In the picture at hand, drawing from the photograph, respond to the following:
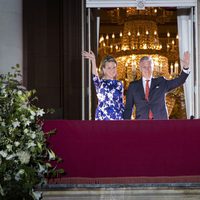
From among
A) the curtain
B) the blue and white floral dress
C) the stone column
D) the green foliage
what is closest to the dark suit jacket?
the blue and white floral dress

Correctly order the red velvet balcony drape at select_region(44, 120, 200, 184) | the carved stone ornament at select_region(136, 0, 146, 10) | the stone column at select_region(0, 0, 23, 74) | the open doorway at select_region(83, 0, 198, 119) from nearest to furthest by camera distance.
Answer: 1. the red velvet balcony drape at select_region(44, 120, 200, 184)
2. the stone column at select_region(0, 0, 23, 74)
3. the carved stone ornament at select_region(136, 0, 146, 10)
4. the open doorway at select_region(83, 0, 198, 119)

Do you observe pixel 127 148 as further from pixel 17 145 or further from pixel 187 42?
pixel 187 42

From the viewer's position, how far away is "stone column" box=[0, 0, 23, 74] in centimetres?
1020

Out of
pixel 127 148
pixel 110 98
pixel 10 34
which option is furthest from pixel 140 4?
pixel 127 148

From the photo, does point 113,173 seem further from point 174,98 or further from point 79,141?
point 174,98

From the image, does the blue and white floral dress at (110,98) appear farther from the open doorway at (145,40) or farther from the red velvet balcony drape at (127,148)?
the open doorway at (145,40)

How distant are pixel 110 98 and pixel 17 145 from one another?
11.1ft

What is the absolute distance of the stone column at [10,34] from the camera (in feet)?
33.5

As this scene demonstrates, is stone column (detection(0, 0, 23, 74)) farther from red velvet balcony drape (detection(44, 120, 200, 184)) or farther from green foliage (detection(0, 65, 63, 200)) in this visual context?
green foliage (detection(0, 65, 63, 200))

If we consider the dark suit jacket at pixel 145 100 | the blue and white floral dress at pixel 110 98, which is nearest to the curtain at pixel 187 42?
the dark suit jacket at pixel 145 100

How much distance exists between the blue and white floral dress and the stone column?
5.31 ft

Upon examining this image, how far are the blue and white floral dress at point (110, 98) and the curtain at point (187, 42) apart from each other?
7.34 feet

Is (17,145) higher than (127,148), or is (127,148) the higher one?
(17,145)

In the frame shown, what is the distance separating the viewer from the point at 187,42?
11.4m
